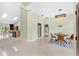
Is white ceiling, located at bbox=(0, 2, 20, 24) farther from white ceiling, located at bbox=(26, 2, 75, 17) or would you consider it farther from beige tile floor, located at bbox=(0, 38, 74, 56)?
beige tile floor, located at bbox=(0, 38, 74, 56)

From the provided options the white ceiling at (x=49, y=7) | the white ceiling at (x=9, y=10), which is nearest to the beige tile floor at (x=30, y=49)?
the white ceiling at (x=9, y=10)

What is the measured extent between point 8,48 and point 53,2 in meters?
1.39

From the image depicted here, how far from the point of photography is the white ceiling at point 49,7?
2927mm

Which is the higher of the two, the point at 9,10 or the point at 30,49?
the point at 9,10

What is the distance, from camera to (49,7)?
116 inches

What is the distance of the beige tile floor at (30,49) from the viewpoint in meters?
2.94

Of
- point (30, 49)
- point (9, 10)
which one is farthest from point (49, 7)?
point (30, 49)

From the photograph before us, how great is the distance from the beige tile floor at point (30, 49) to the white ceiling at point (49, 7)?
0.65 metres

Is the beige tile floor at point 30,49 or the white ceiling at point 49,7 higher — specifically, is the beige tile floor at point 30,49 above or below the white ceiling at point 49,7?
below

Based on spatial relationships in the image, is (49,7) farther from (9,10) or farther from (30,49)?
(30,49)

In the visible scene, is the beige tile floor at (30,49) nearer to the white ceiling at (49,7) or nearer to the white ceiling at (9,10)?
the white ceiling at (9,10)

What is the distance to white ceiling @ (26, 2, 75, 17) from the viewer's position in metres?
2.93

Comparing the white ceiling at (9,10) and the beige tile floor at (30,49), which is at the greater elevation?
the white ceiling at (9,10)

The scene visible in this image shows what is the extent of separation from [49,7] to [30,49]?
101cm
